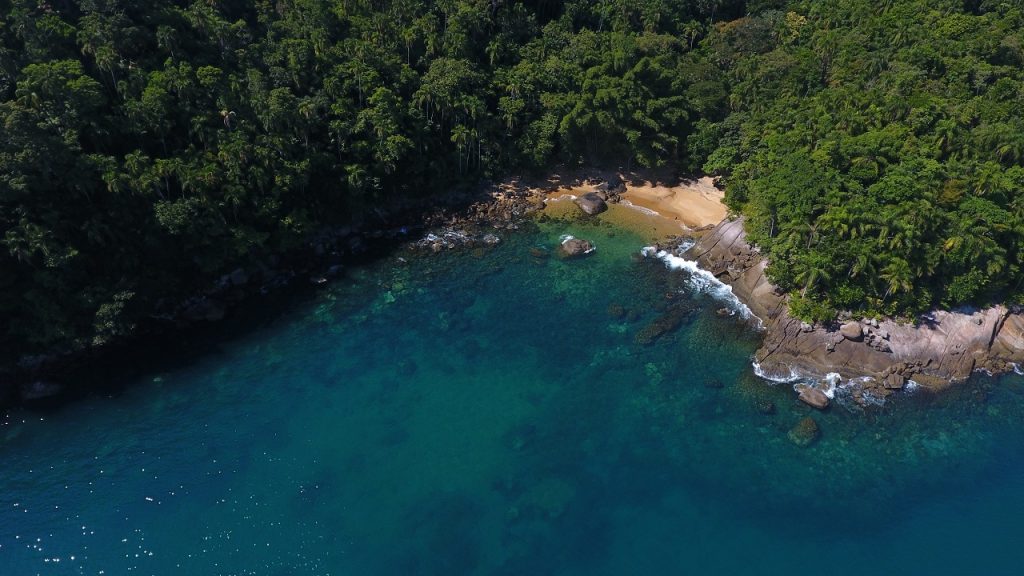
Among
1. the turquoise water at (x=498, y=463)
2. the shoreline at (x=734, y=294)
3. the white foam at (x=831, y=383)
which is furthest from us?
the shoreline at (x=734, y=294)

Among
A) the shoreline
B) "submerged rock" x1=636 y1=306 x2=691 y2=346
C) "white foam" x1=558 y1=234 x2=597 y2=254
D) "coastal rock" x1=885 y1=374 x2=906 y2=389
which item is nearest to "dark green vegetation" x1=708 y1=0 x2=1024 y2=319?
the shoreline

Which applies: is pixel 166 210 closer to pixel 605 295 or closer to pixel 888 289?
pixel 605 295

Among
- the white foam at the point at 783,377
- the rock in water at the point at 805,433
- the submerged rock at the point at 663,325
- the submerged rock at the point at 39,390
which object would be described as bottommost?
the rock in water at the point at 805,433

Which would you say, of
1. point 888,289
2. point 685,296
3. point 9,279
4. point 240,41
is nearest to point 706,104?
point 685,296

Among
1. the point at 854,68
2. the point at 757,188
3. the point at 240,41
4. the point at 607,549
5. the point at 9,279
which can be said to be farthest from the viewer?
the point at 854,68

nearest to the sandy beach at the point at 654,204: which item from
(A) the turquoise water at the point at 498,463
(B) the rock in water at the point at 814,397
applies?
(A) the turquoise water at the point at 498,463

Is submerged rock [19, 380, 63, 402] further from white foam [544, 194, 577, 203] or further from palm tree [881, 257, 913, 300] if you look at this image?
palm tree [881, 257, 913, 300]

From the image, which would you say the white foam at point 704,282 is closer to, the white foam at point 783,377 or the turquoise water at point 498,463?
the turquoise water at point 498,463
